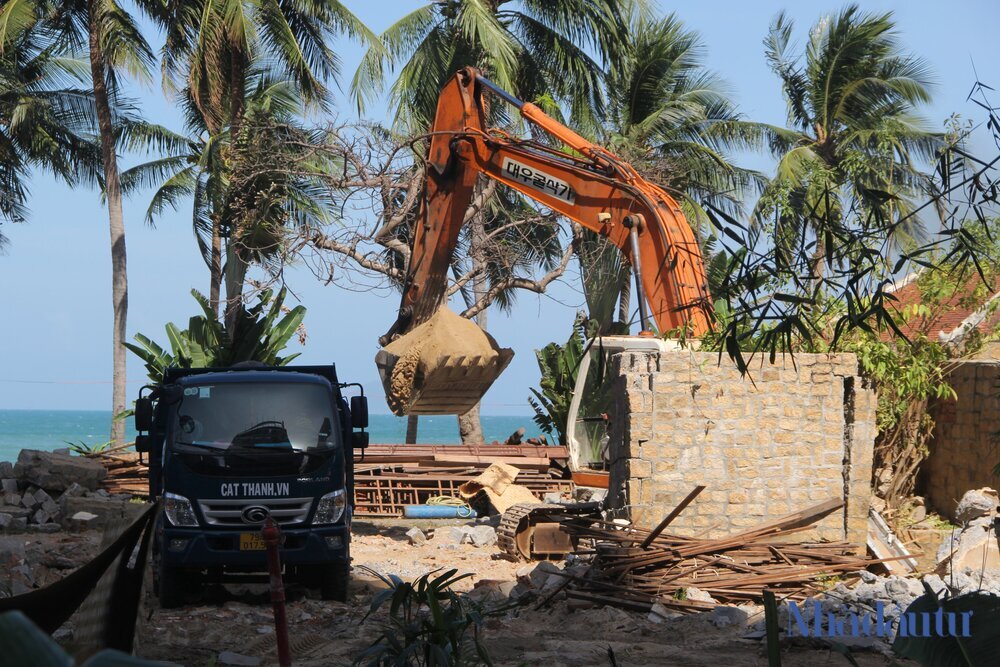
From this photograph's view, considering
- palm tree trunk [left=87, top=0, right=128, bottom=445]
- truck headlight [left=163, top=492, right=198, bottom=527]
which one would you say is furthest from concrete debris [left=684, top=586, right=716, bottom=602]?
palm tree trunk [left=87, top=0, right=128, bottom=445]

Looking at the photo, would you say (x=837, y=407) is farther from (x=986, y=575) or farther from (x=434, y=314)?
(x=434, y=314)

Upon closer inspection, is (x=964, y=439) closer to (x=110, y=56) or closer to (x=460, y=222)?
(x=460, y=222)

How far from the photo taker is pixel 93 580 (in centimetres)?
359

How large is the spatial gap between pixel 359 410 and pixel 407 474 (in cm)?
763

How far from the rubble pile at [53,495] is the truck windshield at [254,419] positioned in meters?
5.93

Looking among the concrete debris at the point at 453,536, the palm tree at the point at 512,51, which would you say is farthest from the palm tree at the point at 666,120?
the concrete debris at the point at 453,536

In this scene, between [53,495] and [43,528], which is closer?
[43,528]

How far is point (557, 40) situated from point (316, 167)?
32.0 ft

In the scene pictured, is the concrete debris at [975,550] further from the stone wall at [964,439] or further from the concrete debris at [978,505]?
the stone wall at [964,439]

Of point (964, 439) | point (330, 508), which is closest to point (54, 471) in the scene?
point (330, 508)

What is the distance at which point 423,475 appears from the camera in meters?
19.2

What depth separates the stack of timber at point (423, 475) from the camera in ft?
61.9

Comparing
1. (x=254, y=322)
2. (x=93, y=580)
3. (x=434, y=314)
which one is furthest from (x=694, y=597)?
(x=254, y=322)

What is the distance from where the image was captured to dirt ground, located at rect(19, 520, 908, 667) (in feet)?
27.1
